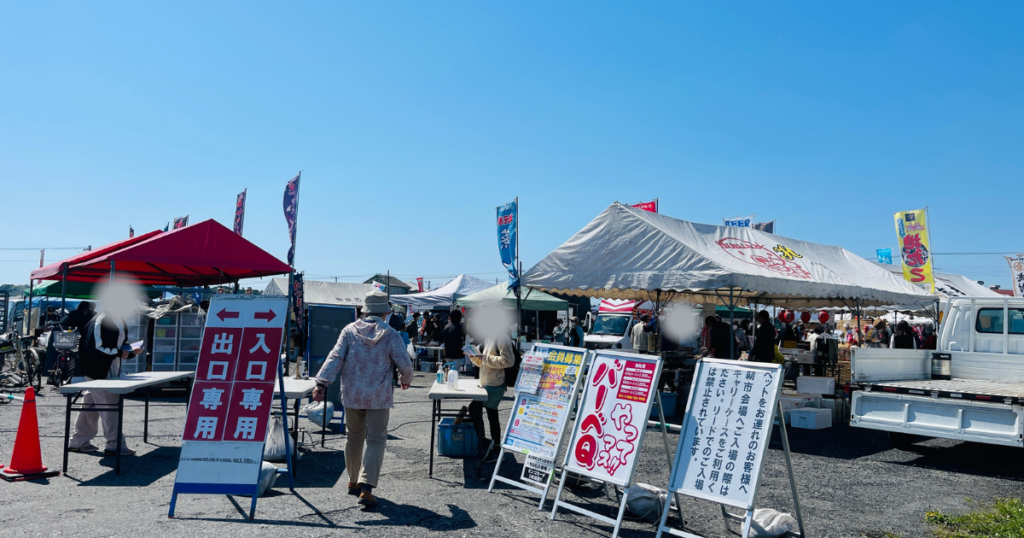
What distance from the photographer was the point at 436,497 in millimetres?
5652

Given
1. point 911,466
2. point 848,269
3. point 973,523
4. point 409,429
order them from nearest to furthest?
point 973,523 < point 911,466 < point 409,429 < point 848,269

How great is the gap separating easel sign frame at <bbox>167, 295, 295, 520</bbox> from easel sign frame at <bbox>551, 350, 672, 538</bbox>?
7.70 ft

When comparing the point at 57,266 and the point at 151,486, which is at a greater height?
the point at 57,266

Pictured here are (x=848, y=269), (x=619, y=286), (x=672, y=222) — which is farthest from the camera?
(x=848, y=269)

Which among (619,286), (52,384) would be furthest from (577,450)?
(52,384)

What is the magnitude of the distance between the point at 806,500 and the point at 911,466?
8.21 feet

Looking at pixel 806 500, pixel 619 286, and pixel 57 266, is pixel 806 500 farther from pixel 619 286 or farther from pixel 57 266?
pixel 57 266

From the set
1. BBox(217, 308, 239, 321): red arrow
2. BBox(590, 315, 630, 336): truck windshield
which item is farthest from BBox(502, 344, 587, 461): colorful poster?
BBox(590, 315, 630, 336): truck windshield

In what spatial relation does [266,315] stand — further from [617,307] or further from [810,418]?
[617,307]

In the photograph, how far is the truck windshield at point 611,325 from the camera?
780 inches

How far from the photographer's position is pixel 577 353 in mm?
5883

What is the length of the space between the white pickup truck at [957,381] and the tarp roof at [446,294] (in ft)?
50.3

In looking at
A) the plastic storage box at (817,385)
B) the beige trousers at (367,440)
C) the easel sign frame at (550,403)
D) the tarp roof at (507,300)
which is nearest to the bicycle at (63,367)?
the beige trousers at (367,440)

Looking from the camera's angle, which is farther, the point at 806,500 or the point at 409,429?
the point at 409,429
